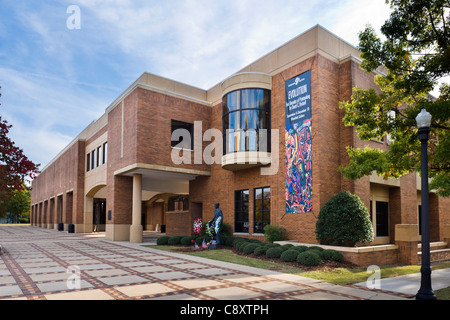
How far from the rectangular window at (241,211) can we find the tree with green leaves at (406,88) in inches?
343

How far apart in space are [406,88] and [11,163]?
47.4 ft

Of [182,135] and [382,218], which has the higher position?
[182,135]

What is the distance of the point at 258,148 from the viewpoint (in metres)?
18.3

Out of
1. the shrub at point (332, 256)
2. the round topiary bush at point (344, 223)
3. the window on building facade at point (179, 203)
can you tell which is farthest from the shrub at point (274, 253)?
the window on building facade at point (179, 203)

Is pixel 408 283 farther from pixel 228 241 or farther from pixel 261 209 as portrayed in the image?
pixel 228 241

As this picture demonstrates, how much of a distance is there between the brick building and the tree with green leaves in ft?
13.3

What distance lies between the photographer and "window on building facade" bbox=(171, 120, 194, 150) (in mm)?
22688

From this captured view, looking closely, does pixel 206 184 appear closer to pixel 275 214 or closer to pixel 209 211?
pixel 209 211

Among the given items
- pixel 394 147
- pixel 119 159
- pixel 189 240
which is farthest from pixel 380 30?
pixel 119 159

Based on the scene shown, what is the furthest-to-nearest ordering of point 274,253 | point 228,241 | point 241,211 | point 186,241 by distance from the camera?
point 241,211 < point 186,241 < point 228,241 < point 274,253

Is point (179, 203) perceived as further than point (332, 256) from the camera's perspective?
Yes

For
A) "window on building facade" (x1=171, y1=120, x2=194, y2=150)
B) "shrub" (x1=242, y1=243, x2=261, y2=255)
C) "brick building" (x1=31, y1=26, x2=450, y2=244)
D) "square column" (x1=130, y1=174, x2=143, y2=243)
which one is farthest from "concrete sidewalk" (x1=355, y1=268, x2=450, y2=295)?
"square column" (x1=130, y1=174, x2=143, y2=243)

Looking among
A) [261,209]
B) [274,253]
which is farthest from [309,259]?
[261,209]
